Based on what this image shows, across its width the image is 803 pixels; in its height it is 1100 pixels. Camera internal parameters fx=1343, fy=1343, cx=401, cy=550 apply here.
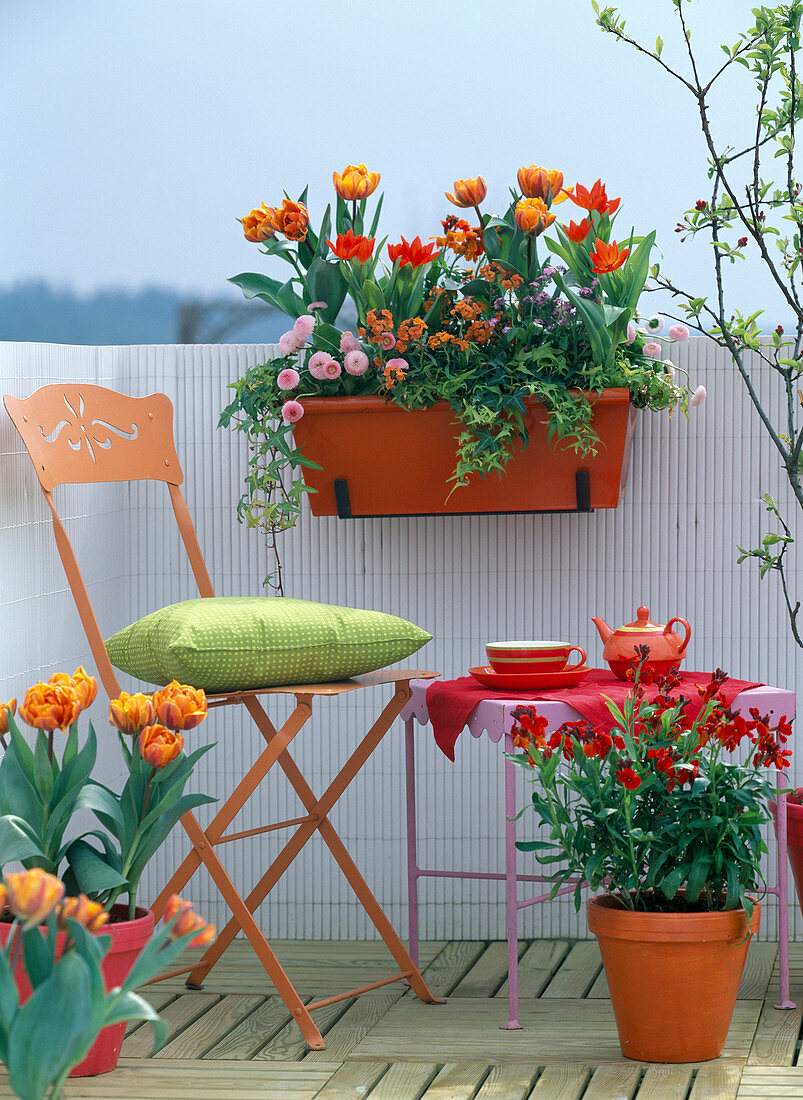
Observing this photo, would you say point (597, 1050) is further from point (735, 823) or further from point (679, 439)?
point (679, 439)

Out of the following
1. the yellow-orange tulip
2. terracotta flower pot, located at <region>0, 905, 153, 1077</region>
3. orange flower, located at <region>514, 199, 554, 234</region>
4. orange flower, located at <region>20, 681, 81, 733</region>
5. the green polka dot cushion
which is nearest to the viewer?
the yellow-orange tulip

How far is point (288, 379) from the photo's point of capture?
9.07 ft

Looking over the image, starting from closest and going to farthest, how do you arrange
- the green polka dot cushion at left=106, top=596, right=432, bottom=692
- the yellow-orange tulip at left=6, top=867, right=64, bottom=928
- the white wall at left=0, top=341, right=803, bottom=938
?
the yellow-orange tulip at left=6, top=867, right=64, bottom=928 < the green polka dot cushion at left=106, top=596, right=432, bottom=692 < the white wall at left=0, top=341, right=803, bottom=938

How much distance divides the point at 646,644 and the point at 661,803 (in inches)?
15.0

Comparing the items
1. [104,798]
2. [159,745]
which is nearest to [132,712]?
[159,745]

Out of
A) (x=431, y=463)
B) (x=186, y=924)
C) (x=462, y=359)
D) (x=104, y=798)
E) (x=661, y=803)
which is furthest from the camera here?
(x=431, y=463)

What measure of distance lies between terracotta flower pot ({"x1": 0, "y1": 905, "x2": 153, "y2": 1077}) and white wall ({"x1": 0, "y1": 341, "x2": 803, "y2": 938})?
0.85 meters

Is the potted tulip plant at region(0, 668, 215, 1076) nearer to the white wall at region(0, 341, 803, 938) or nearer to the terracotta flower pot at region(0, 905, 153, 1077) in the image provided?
the terracotta flower pot at region(0, 905, 153, 1077)

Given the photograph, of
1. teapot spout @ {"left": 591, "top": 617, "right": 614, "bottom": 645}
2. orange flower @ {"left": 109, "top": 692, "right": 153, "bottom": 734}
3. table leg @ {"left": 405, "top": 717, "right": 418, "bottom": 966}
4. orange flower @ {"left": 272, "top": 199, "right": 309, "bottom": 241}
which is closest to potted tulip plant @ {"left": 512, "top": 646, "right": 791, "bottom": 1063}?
teapot spout @ {"left": 591, "top": 617, "right": 614, "bottom": 645}

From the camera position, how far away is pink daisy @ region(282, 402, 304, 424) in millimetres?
2766

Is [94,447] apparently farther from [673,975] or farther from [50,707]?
[673,975]

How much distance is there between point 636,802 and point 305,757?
3.60 feet

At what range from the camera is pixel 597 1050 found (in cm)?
233

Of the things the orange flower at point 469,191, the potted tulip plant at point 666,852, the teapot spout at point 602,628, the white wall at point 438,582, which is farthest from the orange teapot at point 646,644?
the orange flower at point 469,191
